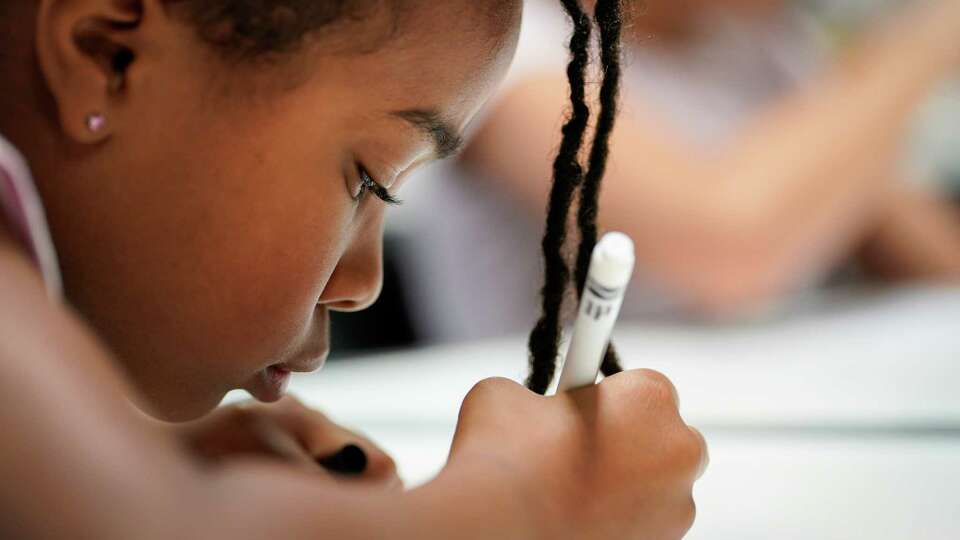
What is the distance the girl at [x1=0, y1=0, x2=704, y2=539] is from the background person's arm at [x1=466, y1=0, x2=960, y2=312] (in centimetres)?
40

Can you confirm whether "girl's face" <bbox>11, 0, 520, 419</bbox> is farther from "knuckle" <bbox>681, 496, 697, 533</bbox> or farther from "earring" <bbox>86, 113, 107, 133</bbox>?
"knuckle" <bbox>681, 496, 697, 533</bbox>

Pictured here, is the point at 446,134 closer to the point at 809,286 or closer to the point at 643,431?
the point at 643,431

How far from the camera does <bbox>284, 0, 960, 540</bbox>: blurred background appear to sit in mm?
470

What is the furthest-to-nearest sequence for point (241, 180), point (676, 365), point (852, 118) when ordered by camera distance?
point (852, 118), point (676, 365), point (241, 180)

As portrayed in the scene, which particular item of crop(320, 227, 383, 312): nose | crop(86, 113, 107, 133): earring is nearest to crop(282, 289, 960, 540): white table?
crop(320, 227, 383, 312): nose

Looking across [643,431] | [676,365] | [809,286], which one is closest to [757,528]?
[643,431]

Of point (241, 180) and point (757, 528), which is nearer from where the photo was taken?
point (241, 180)

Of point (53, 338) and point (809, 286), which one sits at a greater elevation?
point (53, 338)

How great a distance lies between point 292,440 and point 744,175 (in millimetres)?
503

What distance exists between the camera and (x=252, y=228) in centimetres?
30

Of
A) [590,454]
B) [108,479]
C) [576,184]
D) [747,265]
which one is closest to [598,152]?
[576,184]

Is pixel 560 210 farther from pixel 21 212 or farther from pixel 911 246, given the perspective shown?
pixel 911 246

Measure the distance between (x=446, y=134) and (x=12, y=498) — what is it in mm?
189

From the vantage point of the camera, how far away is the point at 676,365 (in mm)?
621
